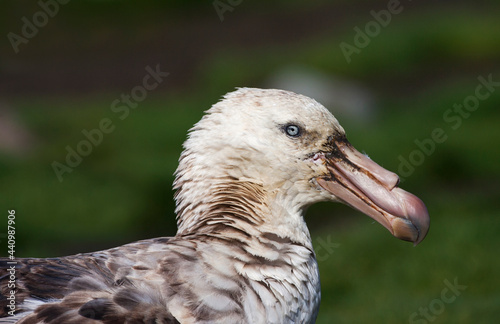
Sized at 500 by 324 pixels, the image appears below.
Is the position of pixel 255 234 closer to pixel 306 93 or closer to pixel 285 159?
pixel 285 159

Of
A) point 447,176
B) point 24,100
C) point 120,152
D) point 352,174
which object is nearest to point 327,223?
point 447,176

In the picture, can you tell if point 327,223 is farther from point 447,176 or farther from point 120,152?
point 120,152

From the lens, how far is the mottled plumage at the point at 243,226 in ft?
13.4

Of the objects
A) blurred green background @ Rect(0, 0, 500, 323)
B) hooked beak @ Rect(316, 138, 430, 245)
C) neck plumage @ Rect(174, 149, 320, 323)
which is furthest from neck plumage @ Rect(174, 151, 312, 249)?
blurred green background @ Rect(0, 0, 500, 323)

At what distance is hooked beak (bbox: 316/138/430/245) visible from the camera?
4.48 m

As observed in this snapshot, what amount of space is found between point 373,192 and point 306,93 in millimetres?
9889

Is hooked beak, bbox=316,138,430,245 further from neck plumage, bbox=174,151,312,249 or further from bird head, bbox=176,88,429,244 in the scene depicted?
neck plumage, bbox=174,151,312,249

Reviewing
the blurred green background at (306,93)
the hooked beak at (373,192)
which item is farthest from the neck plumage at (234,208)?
the blurred green background at (306,93)

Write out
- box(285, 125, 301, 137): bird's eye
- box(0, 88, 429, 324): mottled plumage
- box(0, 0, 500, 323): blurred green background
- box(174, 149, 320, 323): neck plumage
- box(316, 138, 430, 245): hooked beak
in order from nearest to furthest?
box(0, 88, 429, 324): mottled plumage
box(174, 149, 320, 323): neck plumage
box(316, 138, 430, 245): hooked beak
box(285, 125, 301, 137): bird's eye
box(0, 0, 500, 323): blurred green background

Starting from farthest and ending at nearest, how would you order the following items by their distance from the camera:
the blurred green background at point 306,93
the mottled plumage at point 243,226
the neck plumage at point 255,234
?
the blurred green background at point 306,93 → the neck plumage at point 255,234 → the mottled plumage at point 243,226

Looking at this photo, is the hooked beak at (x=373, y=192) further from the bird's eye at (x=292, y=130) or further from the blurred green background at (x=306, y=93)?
the blurred green background at (x=306, y=93)

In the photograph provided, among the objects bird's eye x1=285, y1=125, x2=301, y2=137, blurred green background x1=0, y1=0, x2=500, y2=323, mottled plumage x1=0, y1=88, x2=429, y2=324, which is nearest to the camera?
mottled plumage x1=0, y1=88, x2=429, y2=324

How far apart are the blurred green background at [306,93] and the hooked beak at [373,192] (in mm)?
2340

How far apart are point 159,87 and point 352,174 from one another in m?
13.1
